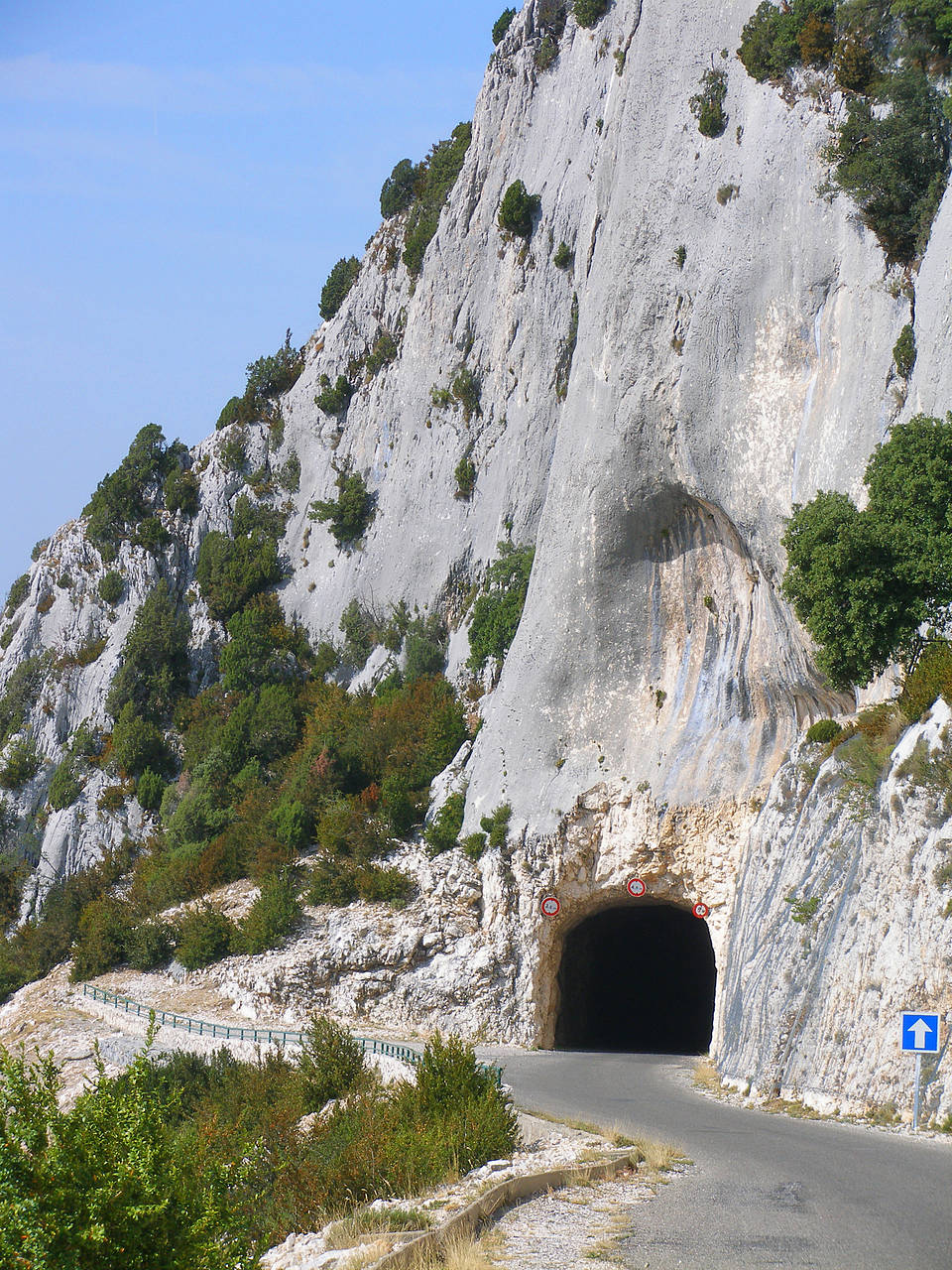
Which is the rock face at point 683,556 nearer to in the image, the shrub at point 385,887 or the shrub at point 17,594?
the shrub at point 385,887

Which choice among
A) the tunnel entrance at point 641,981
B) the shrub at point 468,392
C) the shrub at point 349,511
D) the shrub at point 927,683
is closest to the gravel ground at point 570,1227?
the shrub at point 927,683

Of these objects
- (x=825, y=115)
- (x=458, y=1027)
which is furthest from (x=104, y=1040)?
(x=825, y=115)

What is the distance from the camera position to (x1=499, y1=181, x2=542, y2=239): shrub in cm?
4316

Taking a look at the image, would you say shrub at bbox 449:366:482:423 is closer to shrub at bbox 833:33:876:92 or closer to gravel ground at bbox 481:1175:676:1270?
shrub at bbox 833:33:876:92

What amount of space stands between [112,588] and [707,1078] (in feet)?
126

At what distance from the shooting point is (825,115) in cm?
2748

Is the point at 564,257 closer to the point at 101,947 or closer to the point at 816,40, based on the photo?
the point at 816,40

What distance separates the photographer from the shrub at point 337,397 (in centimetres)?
5118

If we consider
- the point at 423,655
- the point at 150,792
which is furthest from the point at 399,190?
the point at 150,792

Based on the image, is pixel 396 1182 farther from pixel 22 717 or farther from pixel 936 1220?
pixel 22 717

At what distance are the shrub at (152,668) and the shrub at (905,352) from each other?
3368cm

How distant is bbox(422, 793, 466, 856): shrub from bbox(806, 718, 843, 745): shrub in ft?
41.5

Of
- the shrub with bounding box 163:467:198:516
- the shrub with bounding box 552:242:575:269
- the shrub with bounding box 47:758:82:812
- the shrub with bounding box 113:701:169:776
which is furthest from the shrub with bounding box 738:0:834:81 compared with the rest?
the shrub with bounding box 47:758:82:812

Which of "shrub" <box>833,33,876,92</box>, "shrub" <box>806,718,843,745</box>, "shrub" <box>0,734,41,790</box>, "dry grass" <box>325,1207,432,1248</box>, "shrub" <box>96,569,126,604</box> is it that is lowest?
"dry grass" <box>325,1207,432,1248</box>
